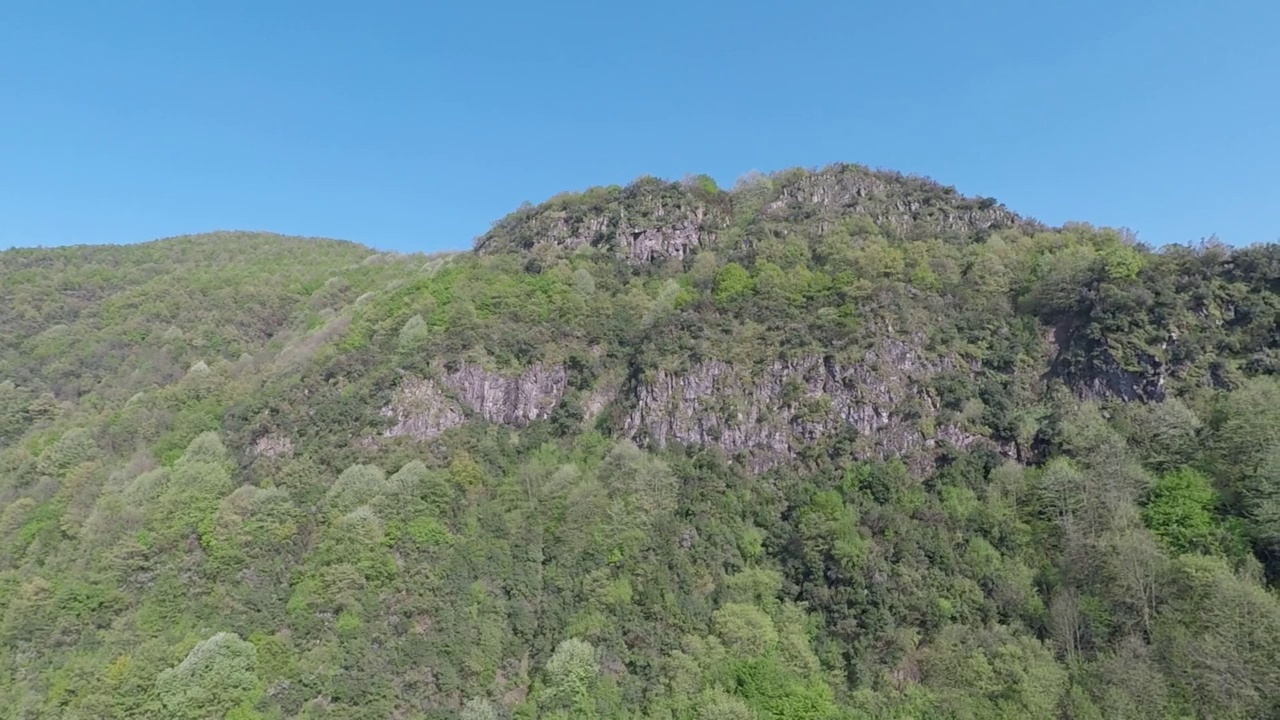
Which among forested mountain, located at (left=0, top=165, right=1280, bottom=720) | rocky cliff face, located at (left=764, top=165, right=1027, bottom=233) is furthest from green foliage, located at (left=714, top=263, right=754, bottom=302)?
rocky cliff face, located at (left=764, top=165, right=1027, bottom=233)

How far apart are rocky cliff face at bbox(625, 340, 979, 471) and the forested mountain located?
317mm

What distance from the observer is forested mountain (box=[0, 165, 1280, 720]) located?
39.2 m

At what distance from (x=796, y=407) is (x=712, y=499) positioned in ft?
40.7

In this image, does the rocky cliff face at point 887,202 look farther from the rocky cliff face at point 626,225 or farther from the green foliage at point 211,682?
the green foliage at point 211,682

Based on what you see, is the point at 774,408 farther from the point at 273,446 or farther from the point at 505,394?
the point at 273,446

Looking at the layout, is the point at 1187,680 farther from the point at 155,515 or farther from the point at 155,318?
the point at 155,318

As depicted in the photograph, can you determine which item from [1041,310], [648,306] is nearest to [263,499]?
[648,306]

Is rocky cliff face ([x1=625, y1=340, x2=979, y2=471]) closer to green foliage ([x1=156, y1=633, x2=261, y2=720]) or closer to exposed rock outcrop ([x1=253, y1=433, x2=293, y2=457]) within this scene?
exposed rock outcrop ([x1=253, y1=433, x2=293, y2=457])

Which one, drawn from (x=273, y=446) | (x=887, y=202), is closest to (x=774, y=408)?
(x=887, y=202)

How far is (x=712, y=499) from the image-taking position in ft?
176

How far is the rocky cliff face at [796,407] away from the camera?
55.0m

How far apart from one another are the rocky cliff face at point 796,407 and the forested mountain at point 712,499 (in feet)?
1.04

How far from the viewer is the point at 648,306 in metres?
76.2

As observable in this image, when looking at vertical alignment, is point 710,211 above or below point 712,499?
above
